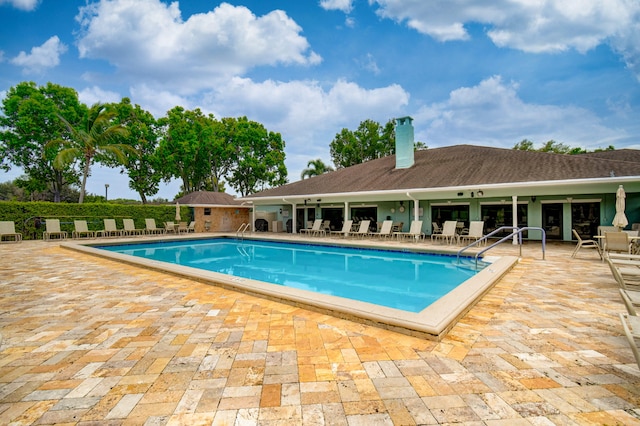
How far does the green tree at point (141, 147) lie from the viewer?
2509 centimetres

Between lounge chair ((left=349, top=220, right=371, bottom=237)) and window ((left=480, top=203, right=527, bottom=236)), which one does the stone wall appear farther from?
window ((left=480, top=203, right=527, bottom=236))

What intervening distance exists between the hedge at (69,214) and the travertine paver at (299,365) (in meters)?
13.6

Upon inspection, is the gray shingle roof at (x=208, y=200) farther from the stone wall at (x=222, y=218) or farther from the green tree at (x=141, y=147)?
the green tree at (x=141, y=147)

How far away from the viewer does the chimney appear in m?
→ 16.3

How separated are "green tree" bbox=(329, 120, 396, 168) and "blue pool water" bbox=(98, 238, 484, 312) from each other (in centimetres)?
2099

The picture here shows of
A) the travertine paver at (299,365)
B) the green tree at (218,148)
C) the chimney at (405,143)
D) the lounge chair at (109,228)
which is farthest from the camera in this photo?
the green tree at (218,148)

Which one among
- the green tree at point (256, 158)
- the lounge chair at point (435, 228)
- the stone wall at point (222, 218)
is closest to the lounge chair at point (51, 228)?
the stone wall at point (222, 218)

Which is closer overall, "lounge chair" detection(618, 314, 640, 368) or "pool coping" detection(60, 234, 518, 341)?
"lounge chair" detection(618, 314, 640, 368)

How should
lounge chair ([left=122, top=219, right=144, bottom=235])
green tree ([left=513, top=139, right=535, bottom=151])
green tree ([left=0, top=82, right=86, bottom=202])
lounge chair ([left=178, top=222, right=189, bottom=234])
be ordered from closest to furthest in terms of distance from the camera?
lounge chair ([left=122, top=219, right=144, bottom=235])
lounge chair ([left=178, top=222, right=189, bottom=234])
green tree ([left=0, top=82, right=86, bottom=202])
green tree ([left=513, top=139, right=535, bottom=151])

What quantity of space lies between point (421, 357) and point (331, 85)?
64.6ft

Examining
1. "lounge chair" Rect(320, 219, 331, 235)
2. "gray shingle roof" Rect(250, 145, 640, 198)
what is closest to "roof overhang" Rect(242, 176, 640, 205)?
"gray shingle roof" Rect(250, 145, 640, 198)

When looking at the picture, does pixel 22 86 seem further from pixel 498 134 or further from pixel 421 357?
pixel 498 134

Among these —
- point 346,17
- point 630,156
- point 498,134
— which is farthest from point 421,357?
point 498,134

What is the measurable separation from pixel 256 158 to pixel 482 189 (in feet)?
70.6
